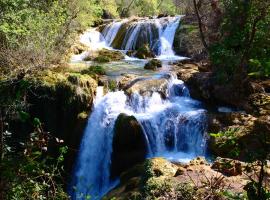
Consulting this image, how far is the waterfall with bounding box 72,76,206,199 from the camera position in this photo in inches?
501

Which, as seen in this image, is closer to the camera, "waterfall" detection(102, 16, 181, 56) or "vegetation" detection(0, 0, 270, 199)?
"vegetation" detection(0, 0, 270, 199)

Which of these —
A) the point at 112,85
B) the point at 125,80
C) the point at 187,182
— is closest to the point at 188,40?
the point at 125,80

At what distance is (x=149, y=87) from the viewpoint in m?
14.8

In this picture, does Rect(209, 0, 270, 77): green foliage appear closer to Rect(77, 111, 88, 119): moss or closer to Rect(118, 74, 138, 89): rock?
Rect(118, 74, 138, 89): rock

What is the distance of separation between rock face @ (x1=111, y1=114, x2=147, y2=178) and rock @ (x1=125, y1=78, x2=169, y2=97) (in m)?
1.75

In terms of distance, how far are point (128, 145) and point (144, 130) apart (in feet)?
2.36

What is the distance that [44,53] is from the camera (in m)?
15.2

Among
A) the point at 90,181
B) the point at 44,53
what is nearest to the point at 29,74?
the point at 44,53

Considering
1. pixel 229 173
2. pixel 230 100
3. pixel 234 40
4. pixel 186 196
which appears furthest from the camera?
pixel 230 100

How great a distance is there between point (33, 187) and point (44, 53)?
1145cm

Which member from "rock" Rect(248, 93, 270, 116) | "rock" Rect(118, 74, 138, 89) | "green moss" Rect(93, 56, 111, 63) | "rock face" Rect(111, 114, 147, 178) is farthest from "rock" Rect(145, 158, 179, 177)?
"green moss" Rect(93, 56, 111, 63)

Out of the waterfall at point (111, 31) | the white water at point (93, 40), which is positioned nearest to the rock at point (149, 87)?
the white water at point (93, 40)

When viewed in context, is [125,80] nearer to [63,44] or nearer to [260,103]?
[63,44]

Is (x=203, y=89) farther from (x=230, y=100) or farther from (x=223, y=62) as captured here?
(x=223, y=62)
